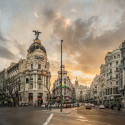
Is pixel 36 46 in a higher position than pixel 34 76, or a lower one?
higher

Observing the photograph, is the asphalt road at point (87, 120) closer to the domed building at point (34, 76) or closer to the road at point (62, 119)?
the road at point (62, 119)

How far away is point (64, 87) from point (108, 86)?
34.8 m

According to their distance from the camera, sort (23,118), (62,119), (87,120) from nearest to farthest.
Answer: (87,120) → (62,119) → (23,118)

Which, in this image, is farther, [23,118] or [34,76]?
[34,76]

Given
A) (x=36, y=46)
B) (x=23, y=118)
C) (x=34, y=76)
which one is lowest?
(x=23, y=118)

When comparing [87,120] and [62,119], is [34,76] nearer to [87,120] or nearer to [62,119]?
[62,119]

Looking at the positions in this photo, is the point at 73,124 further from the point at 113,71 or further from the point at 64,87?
the point at 64,87

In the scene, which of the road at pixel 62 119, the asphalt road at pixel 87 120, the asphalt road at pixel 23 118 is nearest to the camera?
the asphalt road at pixel 87 120

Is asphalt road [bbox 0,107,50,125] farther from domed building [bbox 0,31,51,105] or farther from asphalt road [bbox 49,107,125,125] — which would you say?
domed building [bbox 0,31,51,105]

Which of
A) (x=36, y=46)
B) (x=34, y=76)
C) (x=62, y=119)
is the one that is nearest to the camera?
(x=62, y=119)

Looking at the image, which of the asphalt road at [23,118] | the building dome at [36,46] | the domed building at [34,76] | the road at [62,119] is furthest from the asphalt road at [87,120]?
the building dome at [36,46]

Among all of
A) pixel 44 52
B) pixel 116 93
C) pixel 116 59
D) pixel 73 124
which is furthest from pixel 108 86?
pixel 73 124

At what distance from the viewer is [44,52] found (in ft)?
325

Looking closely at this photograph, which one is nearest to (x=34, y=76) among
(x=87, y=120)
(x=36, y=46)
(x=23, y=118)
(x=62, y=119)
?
(x=36, y=46)
